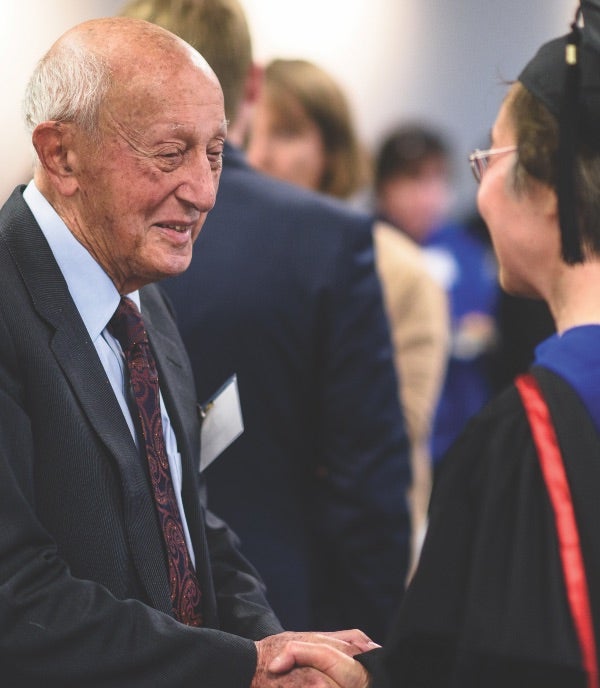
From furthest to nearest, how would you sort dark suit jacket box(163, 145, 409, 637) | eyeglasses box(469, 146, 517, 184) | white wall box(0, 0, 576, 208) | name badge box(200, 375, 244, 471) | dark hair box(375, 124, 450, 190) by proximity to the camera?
white wall box(0, 0, 576, 208) → dark hair box(375, 124, 450, 190) → dark suit jacket box(163, 145, 409, 637) → name badge box(200, 375, 244, 471) → eyeglasses box(469, 146, 517, 184)

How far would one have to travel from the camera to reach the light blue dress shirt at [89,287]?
1606mm

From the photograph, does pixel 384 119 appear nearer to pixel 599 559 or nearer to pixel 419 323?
pixel 419 323

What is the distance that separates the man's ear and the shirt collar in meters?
0.04

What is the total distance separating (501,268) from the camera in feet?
5.80

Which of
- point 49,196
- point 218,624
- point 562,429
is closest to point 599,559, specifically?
point 562,429

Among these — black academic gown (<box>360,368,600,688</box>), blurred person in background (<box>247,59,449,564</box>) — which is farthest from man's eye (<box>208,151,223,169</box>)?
blurred person in background (<box>247,59,449,564</box>)

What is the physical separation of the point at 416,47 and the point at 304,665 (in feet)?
17.3

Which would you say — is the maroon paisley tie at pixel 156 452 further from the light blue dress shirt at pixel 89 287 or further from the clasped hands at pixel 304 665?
the clasped hands at pixel 304 665

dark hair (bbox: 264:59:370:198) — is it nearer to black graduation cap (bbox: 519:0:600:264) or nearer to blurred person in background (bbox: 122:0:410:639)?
blurred person in background (bbox: 122:0:410:639)

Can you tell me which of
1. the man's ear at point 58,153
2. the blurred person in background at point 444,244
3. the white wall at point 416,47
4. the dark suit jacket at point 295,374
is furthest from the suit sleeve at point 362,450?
the white wall at point 416,47

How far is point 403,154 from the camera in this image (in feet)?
17.0

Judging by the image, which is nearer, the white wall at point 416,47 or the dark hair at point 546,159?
the dark hair at point 546,159

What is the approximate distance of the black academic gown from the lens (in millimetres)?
1317

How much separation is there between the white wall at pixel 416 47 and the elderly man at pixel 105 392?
4368mm
